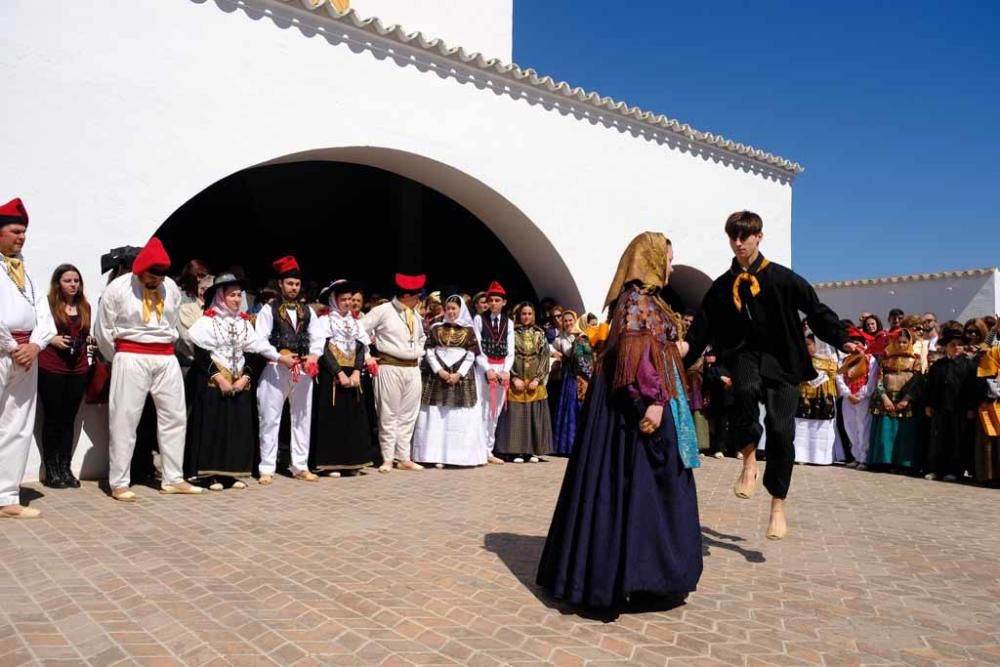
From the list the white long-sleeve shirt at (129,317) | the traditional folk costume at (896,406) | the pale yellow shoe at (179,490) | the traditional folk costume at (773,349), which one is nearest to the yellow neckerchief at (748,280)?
the traditional folk costume at (773,349)

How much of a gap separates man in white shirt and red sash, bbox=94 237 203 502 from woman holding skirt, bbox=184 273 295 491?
31 cm

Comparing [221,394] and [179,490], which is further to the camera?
[221,394]

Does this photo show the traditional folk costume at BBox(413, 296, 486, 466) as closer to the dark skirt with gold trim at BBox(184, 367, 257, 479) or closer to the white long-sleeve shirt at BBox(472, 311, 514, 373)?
the white long-sleeve shirt at BBox(472, 311, 514, 373)

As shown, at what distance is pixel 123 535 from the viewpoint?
4.79m

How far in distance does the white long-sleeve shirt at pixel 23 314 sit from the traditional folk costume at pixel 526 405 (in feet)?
15.5

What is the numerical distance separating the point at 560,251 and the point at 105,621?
24.6 feet

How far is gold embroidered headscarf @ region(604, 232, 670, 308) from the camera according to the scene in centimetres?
393

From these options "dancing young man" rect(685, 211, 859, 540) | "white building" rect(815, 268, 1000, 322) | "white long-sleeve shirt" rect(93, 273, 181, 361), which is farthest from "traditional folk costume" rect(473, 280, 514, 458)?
"white building" rect(815, 268, 1000, 322)

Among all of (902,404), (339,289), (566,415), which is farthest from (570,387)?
(902,404)

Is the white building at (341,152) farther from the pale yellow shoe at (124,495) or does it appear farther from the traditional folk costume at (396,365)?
the traditional folk costume at (396,365)

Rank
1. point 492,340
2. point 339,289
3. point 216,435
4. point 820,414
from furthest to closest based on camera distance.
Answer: point 820,414 < point 492,340 < point 339,289 < point 216,435

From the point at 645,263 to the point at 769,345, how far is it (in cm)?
139

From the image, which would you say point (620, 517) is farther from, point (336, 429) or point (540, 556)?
point (336, 429)

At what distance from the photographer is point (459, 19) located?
1264 centimetres
